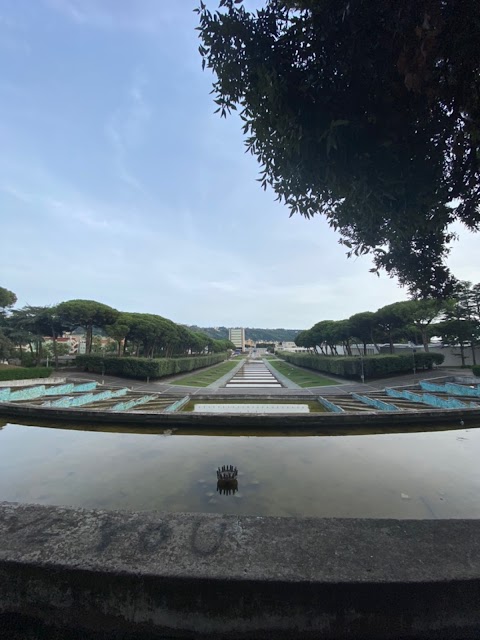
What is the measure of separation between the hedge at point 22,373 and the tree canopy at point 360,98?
28.3m

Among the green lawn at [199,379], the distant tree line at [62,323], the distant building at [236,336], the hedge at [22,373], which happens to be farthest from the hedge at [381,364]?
the distant building at [236,336]

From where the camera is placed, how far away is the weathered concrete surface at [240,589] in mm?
1162

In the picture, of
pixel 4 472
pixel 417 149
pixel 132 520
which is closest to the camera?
pixel 132 520

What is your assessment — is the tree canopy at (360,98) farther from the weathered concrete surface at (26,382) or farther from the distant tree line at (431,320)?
the distant tree line at (431,320)

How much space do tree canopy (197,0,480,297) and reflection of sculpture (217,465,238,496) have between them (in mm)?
3745

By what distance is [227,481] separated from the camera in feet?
14.5

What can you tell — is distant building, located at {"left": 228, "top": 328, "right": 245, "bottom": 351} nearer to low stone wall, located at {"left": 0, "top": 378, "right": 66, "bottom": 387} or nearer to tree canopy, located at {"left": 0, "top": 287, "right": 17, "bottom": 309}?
tree canopy, located at {"left": 0, "top": 287, "right": 17, "bottom": 309}

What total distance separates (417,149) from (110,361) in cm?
3051

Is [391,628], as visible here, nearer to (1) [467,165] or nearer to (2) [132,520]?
(2) [132,520]

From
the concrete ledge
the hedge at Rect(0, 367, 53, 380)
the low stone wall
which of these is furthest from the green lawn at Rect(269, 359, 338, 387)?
the hedge at Rect(0, 367, 53, 380)

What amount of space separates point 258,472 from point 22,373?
89.9ft

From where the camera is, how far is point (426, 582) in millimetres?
1160

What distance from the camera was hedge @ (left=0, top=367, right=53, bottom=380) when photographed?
24492mm

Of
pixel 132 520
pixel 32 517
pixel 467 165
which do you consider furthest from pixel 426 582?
pixel 467 165
